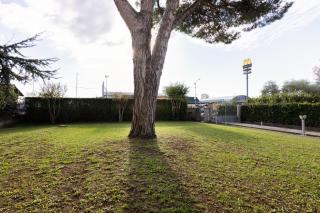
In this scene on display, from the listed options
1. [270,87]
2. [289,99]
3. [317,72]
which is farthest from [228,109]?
[270,87]

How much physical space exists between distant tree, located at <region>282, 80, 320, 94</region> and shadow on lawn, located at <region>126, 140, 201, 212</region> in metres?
41.1

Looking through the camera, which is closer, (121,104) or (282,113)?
(282,113)

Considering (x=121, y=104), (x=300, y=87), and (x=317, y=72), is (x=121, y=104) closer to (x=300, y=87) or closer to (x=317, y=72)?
(x=317, y=72)

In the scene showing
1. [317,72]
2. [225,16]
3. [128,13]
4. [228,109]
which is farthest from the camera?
[317,72]

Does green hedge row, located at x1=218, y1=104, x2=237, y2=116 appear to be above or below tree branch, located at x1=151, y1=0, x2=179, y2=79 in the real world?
below

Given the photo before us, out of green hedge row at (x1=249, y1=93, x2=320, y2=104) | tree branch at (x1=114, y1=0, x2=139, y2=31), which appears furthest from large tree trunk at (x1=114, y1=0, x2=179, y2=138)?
green hedge row at (x1=249, y1=93, x2=320, y2=104)

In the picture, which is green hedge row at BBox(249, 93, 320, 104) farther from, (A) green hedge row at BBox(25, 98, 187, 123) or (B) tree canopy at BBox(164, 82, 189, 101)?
(A) green hedge row at BBox(25, 98, 187, 123)

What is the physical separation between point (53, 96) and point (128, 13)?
1094cm

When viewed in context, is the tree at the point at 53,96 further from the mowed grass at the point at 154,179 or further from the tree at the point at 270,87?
the tree at the point at 270,87

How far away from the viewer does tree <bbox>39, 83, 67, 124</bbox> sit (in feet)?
53.3

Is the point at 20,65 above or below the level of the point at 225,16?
below

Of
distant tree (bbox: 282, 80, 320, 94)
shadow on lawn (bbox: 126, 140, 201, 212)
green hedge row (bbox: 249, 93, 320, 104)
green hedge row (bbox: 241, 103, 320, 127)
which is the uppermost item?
distant tree (bbox: 282, 80, 320, 94)

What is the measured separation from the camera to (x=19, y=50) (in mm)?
11648

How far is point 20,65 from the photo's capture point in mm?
11312
